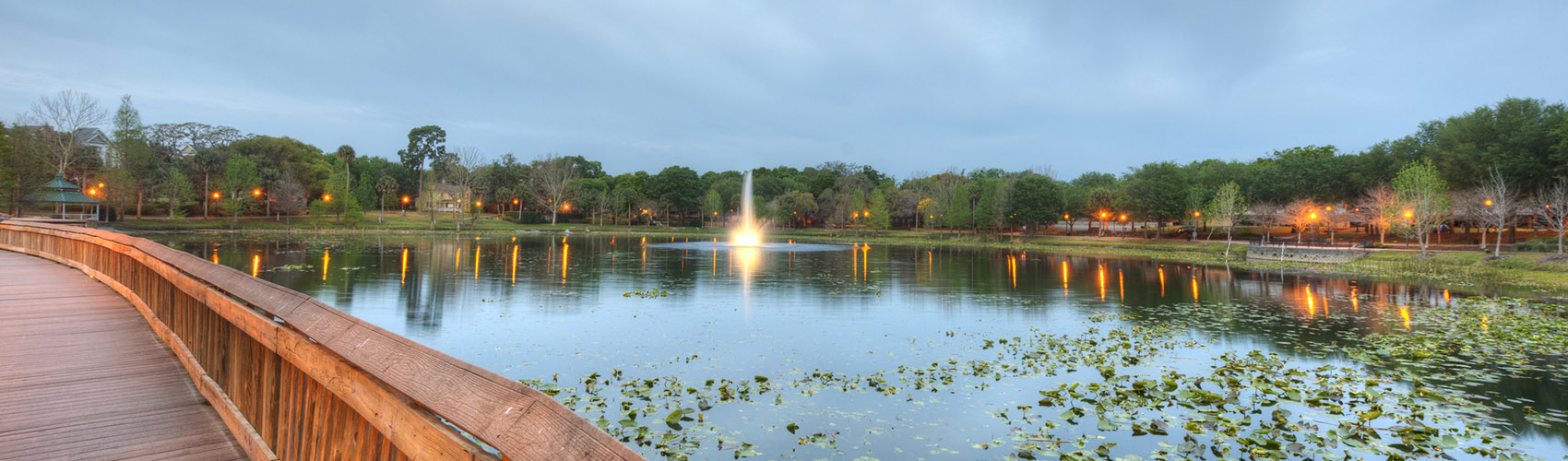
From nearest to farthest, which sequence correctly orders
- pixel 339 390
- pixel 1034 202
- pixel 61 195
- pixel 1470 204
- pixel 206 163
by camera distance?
pixel 339 390
pixel 61 195
pixel 1470 204
pixel 1034 202
pixel 206 163

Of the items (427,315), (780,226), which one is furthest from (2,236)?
(780,226)

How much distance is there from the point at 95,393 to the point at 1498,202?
6873 cm

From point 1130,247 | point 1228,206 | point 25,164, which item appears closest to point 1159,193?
point 1228,206

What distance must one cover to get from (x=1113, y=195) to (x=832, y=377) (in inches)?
3586

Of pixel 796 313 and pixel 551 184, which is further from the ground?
pixel 551 184

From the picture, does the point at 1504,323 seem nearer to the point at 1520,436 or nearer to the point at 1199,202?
the point at 1520,436

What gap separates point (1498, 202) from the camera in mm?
48312

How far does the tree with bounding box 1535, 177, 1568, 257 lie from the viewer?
40.8m

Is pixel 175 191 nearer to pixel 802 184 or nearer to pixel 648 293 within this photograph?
pixel 648 293

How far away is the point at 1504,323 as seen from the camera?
59.8ft

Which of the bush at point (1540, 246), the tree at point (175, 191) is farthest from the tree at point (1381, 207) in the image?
the tree at point (175, 191)

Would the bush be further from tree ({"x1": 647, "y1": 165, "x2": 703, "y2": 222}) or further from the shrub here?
the shrub

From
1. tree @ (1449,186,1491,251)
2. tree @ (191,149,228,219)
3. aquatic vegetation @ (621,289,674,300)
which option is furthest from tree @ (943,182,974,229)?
tree @ (191,149,228,219)

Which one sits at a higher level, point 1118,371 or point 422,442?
point 422,442
